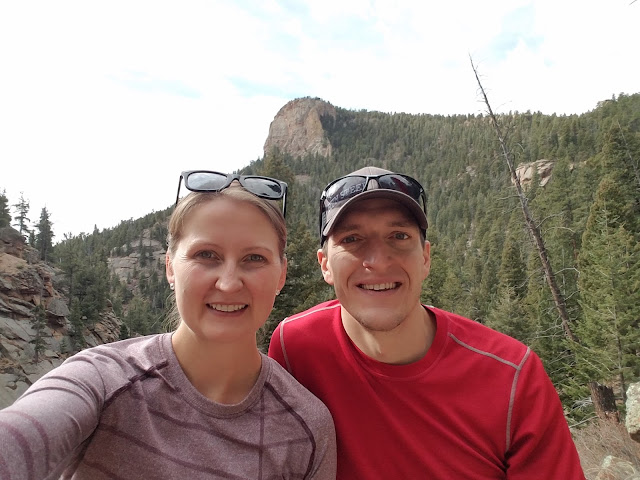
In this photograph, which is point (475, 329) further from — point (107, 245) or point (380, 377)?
point (107, 245)

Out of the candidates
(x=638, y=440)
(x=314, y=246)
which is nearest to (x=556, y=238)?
(x=314, y=246)

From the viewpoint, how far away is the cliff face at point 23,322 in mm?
31078

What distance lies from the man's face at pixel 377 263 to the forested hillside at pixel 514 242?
2.18 metres

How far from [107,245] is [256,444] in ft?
401

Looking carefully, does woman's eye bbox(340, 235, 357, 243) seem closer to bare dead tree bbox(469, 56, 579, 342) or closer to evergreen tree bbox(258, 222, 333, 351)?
bare dead tree bbox(469, 56, 579, 342)

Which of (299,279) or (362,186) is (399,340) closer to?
(362,186)

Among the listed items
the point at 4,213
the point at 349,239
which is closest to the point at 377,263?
the point at 349,239

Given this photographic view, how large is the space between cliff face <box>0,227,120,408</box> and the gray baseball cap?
3339 cm

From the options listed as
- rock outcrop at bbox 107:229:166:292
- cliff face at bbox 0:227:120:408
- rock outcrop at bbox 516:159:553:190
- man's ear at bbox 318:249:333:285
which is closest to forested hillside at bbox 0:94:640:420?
rock outcrop at bbox 107:229:166:292

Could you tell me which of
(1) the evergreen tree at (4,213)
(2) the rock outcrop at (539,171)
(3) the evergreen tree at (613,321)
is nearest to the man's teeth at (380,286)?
(3) the evergreen tree at (613,321)

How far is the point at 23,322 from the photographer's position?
36562 millimetres

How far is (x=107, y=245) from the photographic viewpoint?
11019 cm

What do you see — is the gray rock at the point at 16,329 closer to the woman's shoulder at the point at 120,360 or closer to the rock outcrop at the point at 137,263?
the woman's shoulder at the point at 120,360

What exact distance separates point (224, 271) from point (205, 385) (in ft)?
1.78
